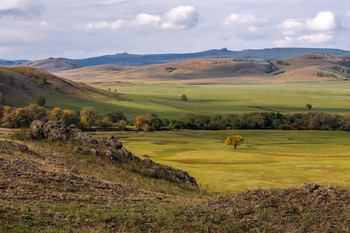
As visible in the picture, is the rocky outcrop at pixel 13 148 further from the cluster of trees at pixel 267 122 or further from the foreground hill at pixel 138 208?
the cluster of trees at pixel 267 122

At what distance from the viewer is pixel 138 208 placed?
2191 cm

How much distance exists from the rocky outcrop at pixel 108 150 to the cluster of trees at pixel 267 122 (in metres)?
123

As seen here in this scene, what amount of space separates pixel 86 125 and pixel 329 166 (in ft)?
352

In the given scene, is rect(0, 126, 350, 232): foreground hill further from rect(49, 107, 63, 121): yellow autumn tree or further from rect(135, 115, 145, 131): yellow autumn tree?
rect(49, 107, 63, 121): yellow autumn tree

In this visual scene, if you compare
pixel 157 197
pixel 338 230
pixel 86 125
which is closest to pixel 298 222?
pixel 338 230

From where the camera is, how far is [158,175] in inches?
1439

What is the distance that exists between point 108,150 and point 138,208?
17.5 meters

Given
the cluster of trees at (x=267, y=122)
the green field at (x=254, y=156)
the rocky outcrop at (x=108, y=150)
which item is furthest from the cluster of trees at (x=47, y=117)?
the rocky outcrop at (x=108, y=150)

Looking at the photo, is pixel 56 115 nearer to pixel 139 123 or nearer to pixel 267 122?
pixel 139 123

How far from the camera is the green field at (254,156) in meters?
54.6

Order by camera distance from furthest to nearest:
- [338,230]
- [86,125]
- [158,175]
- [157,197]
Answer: [86,125] < [158,175] < [157,197] < [338,230]

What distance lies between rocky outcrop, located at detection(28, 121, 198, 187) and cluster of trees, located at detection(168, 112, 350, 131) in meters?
123

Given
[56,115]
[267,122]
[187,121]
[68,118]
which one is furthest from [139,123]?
[267,122]

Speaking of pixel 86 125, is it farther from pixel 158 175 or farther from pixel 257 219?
pixel 257 219
